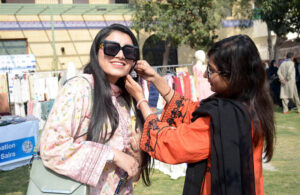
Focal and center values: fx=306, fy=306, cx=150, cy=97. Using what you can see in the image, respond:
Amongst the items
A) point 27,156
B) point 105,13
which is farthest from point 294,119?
point 105,13

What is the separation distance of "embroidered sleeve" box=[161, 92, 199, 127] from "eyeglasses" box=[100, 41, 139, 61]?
1.48 feet

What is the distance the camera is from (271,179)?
441cm

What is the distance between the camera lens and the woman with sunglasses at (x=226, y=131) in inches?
56.6

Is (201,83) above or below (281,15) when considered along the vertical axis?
below

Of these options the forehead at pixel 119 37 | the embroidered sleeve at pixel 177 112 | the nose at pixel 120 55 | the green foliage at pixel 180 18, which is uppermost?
the green foliage at pixel 180 18

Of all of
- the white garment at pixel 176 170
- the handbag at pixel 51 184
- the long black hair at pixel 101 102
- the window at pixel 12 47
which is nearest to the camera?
the handbag at pixel 51 184

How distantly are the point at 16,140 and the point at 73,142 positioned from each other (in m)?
4.77

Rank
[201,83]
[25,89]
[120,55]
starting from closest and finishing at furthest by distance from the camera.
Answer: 1. [120,55]
2. [201,83]
3. [25,89]

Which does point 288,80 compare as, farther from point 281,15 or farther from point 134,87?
Result: point 134,87

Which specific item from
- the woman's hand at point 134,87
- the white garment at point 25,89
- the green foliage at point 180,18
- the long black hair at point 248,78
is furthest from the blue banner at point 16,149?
the green foliage at point 180,18

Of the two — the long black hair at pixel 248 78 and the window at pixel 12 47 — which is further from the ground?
the window at pixel 12 47

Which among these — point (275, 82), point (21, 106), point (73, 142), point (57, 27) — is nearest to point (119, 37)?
point (73, 142)

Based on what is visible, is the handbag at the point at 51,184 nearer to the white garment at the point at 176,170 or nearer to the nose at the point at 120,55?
the nose at the point at 120,55

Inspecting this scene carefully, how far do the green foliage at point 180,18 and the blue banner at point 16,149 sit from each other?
9081 millimetres
